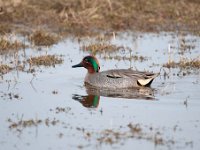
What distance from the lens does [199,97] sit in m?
11.0

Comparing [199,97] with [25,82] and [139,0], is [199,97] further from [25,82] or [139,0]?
[139,0]

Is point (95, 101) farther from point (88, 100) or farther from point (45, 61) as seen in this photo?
point (45, 61)

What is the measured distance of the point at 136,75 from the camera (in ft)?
39.8

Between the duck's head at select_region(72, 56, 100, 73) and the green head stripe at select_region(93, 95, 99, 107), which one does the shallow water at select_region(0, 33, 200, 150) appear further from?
the duck's head at select_region(72, 56, 100, 73)

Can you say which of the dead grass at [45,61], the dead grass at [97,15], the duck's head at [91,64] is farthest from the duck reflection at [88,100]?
the dead grass at [97,15]

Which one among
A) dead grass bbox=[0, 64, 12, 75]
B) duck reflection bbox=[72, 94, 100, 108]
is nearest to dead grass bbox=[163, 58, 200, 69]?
duck reflection bbox=[72, 94, 100, 108]

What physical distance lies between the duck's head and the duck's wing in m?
0.62

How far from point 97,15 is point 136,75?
581 cm

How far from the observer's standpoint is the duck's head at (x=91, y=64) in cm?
1291

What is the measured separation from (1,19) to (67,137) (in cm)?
939

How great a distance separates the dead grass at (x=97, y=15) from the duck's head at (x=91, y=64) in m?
4.05

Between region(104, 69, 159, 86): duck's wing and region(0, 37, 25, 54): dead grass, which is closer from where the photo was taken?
region(104, 69, 159, 86): duck's wing

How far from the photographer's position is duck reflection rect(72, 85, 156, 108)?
10.9 metres

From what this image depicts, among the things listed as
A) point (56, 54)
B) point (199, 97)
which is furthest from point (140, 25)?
point (199, 97)
